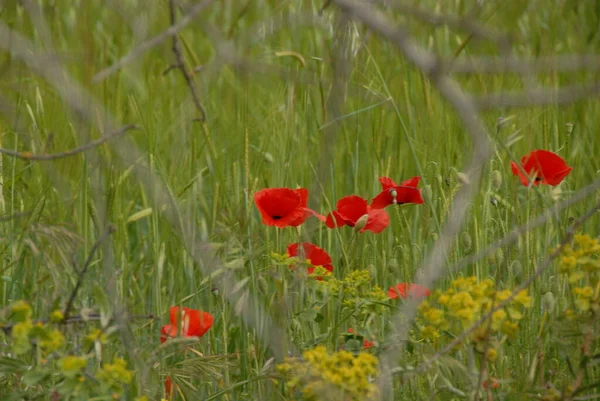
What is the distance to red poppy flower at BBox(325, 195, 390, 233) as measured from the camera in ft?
5.69

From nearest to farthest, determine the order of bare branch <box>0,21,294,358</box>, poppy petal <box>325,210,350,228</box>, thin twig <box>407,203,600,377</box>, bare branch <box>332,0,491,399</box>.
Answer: bare branch <box>332,0,491,399</box> < thin twig <box>407,203,600,377</box> < bare branch <box>0,21,294,358</box> < poppy petal <box>325,210,350,228</box>

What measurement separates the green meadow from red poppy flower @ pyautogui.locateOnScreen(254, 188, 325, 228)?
42mm

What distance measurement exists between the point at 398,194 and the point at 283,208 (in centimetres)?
24

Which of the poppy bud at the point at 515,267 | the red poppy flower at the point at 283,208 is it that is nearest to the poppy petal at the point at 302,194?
the red poppy flower at the point at 283,208

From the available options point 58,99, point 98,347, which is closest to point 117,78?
point 58,99

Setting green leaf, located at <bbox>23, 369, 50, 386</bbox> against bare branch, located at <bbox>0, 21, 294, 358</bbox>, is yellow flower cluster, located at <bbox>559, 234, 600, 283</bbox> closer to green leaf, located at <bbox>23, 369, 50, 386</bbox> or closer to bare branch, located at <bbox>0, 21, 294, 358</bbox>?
bare branch, located at <bbox>0, 21, 294, 358</bbox>

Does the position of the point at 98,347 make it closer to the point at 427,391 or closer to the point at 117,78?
the point at 427,391

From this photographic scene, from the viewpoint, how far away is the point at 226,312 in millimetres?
1792

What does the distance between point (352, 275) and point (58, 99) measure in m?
0.60

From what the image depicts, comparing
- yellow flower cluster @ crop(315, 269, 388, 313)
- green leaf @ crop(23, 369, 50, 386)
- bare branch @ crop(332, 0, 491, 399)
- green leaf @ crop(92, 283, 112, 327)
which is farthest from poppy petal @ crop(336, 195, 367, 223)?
green leaf @ crop(23, 369, 50, 386)

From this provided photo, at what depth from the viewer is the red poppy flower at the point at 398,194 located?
69.8 inches

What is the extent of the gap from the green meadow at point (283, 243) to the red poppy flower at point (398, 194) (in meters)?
0.04

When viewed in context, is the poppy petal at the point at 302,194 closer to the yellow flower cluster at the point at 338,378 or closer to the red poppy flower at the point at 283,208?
the red poppy flower at the point at 283,208

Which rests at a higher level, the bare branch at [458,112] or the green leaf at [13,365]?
the bare branch at [458,112]
